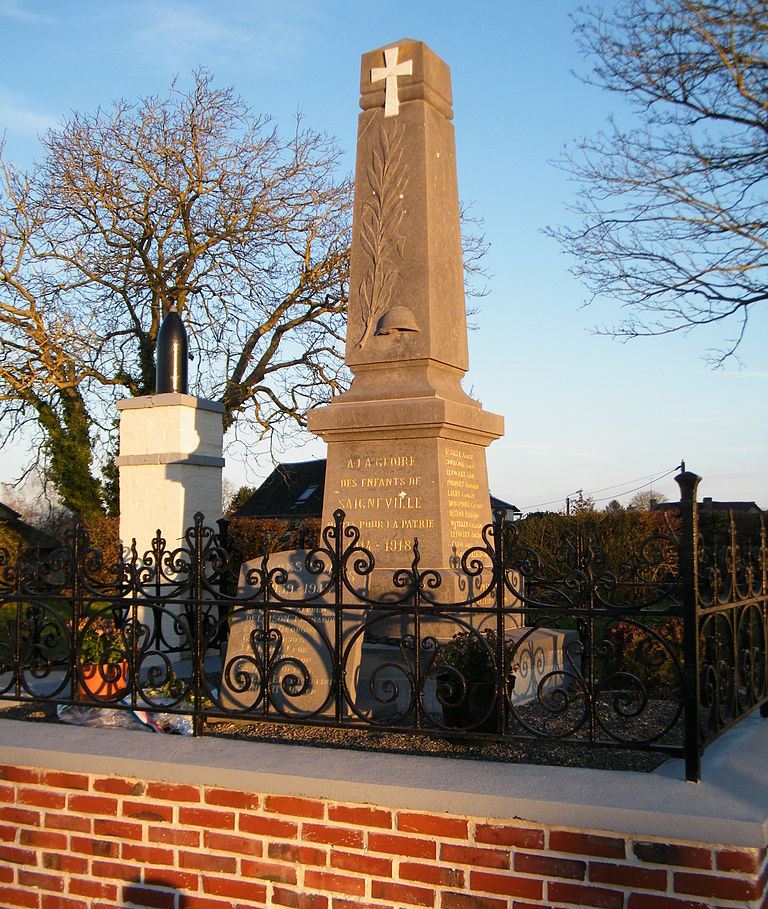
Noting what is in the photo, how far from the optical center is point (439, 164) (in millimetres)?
7016

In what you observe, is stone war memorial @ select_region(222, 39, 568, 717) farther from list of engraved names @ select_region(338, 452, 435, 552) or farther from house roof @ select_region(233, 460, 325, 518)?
house roof @ select_region(233, 460, 325, 518)

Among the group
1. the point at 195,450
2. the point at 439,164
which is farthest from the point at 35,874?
the point at 195,450

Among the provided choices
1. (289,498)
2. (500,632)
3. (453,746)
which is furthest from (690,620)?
(289,498)

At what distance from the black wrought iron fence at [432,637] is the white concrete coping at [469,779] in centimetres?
13

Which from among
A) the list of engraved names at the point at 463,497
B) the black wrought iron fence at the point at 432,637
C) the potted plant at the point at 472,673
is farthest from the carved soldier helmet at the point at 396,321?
the potted plant at the point at 472,673

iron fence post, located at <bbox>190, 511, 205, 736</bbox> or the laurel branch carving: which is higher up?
the laurel branch carving

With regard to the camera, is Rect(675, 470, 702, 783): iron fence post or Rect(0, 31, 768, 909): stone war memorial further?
Rect(675, 470, 702, 783): iron fence post

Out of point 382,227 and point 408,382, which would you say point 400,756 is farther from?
point 382,227

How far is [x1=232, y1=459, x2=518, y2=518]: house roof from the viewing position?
107 ft

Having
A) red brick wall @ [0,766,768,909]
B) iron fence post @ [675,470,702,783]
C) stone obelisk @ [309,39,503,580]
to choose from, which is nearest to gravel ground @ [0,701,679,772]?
red brick wall @ [0,766,768,909]

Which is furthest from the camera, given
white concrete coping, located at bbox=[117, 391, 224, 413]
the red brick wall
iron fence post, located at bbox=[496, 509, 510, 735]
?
white concrete coping, located at bbox=[117, 391, 224, 413]

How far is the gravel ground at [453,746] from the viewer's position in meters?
4.14

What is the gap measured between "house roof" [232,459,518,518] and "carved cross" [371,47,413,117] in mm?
25090

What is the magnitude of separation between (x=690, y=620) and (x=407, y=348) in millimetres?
3734
